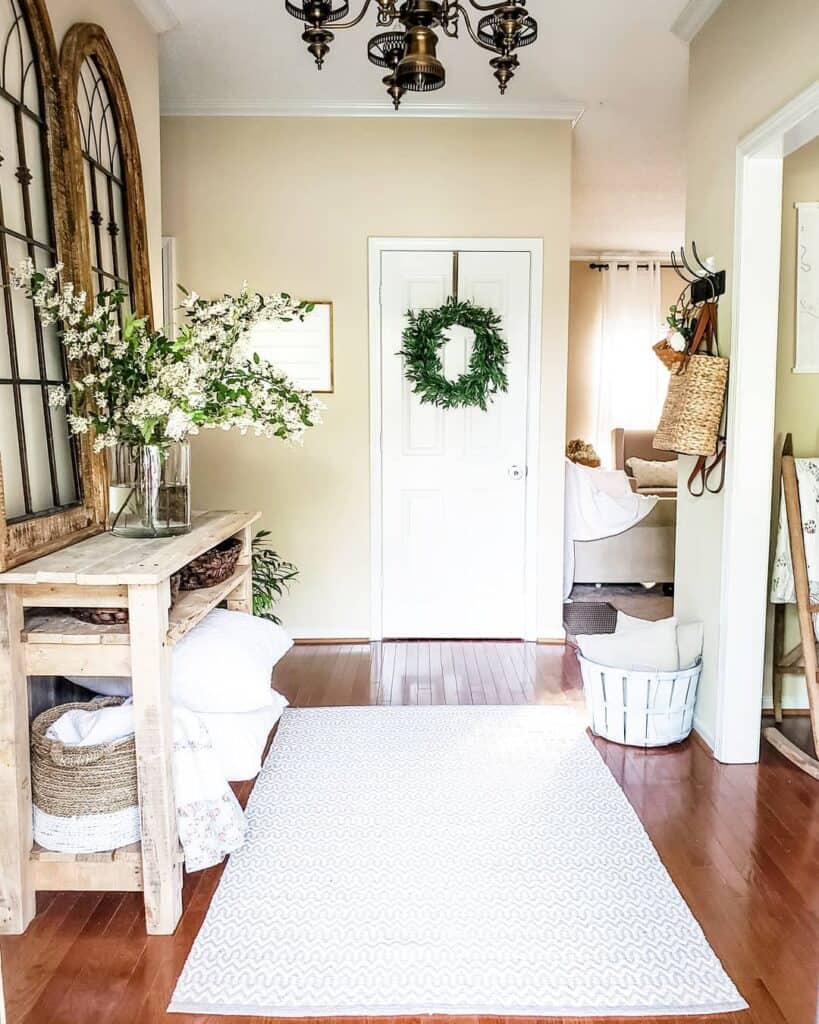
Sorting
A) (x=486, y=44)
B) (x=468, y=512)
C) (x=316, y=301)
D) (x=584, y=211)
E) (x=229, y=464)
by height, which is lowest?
(x=468, y=512)

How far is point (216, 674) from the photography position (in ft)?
7.34

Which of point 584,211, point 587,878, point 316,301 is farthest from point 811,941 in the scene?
point 584,211

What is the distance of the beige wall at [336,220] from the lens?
4203 mm

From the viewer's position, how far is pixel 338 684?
147 inches

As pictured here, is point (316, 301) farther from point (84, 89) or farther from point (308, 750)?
point (308, 750)

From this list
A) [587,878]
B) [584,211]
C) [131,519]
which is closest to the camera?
[587,878]

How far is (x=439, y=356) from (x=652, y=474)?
144 inches

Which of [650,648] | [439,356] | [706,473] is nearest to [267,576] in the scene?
[439,356]

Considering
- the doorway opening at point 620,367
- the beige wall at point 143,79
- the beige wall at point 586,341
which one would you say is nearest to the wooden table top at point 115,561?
the beige wall at point 143,79

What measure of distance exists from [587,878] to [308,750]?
1.18 metres

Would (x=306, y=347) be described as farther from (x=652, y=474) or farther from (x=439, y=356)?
(x=652, y=474)

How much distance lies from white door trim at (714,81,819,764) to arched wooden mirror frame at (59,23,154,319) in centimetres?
210

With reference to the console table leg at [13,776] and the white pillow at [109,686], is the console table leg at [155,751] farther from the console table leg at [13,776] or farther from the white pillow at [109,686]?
the white pillow at [109,686]

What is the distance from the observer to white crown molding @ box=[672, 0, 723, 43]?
2994 mm
